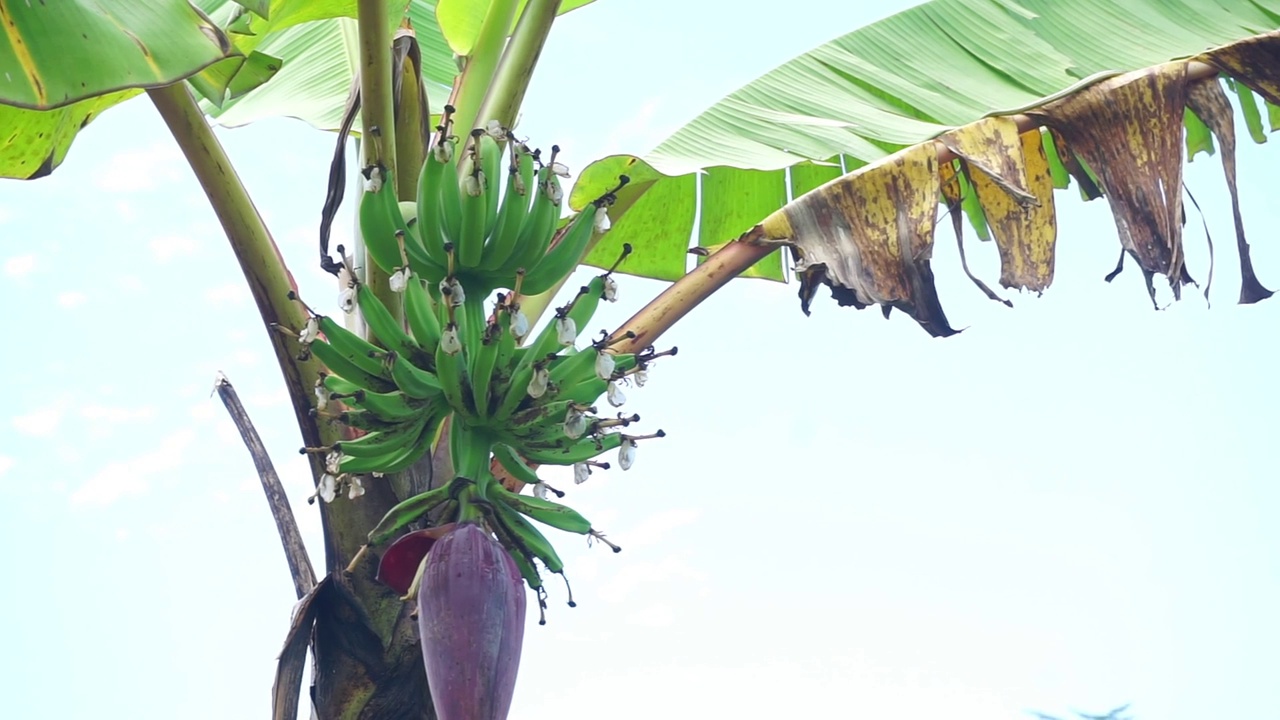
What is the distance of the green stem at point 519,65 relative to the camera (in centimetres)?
185

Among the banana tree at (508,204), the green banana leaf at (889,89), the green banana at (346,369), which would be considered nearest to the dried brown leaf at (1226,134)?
the banana tree at (508,204)

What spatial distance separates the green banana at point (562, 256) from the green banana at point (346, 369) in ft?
0.78

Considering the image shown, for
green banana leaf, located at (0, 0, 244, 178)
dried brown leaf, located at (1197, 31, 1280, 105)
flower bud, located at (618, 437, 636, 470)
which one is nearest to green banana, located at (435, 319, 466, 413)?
flower bud, located at (618, 437, 636, 470)

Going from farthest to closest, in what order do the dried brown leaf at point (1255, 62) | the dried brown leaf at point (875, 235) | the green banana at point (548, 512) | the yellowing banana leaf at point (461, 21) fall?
the yellowing banana leaf at point (461, 21) → the dried brown leaf at point (1255, 62) → the dried brown leaf at point (875, 235) → the green banana at point (548, 512)

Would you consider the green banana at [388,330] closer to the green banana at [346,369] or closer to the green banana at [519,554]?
the green banana at [346,369]

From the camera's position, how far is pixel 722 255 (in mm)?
1855

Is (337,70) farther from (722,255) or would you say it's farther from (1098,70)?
(1098,70)

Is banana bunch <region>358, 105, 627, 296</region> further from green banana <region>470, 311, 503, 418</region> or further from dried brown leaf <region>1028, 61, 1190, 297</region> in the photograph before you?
dried brown leaf <region>1028, 61, 1190, 297</region>

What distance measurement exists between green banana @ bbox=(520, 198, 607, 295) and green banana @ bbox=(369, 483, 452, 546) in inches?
13.0

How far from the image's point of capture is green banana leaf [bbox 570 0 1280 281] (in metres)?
2.01

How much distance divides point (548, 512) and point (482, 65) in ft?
2.85

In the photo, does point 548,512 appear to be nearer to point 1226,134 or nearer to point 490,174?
point 490,174

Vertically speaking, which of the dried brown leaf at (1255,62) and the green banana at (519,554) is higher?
the dried brown leaf at (1255,62)

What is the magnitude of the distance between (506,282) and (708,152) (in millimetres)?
614
